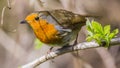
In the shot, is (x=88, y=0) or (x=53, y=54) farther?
(x=88, y=0)

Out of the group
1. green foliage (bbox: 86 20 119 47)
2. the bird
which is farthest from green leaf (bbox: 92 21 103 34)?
the bird

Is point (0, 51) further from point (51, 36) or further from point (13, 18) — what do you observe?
point (51, 36)

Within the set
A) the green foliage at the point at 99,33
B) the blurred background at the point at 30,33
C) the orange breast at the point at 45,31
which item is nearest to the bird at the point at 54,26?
the orange breast at the point at 45,31

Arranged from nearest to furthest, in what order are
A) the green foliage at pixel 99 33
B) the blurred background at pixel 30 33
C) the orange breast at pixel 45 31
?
1. the green foliage at pixel 99 33
2. the orange breast at pixel 45 31
3. the blurred background at pixel 30 33

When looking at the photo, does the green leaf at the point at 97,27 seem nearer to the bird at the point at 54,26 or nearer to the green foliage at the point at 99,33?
the green foliage at the point at 99,33

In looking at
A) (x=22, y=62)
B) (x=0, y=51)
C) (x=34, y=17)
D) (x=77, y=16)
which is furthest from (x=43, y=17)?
(x=0, y=51)


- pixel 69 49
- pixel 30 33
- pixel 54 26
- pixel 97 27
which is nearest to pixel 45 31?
pixel 54 26

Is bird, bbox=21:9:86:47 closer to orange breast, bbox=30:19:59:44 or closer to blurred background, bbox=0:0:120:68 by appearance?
orange breast, bbox=30:19:59:44

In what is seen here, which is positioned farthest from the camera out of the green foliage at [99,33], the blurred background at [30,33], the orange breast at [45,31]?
the blurred background at [30,33]
